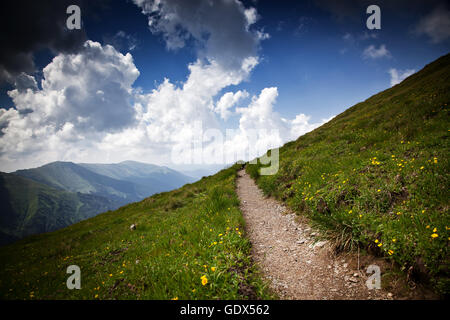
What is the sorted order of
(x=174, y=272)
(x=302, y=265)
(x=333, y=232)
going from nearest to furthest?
(x=302, y=265)
(x=174, y=272)
(x=333, y=232)

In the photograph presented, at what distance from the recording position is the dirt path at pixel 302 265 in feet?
11.4

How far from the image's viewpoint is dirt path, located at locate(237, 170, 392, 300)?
348 centimetres

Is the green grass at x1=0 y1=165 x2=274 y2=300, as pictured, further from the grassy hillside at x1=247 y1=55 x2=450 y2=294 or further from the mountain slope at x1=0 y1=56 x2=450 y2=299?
the grassy hillside at x1=247 y1=55 x2=450 y2=294

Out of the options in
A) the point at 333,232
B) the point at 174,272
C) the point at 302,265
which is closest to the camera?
the point at 302,265

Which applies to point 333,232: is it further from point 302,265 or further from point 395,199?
point 395,199

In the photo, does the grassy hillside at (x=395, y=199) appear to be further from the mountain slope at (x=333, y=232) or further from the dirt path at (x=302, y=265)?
the dirt path at (x=302, y=265)

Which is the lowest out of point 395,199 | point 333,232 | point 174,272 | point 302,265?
point 174,272

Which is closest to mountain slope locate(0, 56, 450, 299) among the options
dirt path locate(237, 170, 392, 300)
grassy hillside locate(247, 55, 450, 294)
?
grassy hillside locate(247, 55, 450, 294)

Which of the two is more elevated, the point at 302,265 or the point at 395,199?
the point at 395,199

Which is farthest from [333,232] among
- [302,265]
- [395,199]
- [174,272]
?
[174,272]

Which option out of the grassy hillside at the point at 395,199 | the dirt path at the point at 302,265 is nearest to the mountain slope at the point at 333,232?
the grassy hillside at the point at 395,199

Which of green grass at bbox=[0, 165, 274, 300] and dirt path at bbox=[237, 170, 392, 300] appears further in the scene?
green grass at bbox=[0, 165, 274, 300]

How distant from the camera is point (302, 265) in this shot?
4328mm
